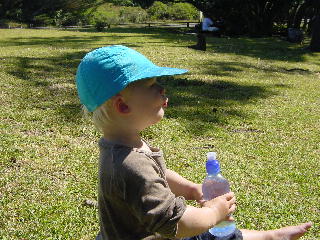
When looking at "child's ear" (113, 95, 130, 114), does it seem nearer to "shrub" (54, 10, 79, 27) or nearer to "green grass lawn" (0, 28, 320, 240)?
"green grass lawn" (0, 28, 320, 240)

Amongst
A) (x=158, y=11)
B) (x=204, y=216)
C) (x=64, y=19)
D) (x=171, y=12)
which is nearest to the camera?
(x=204, y=216)

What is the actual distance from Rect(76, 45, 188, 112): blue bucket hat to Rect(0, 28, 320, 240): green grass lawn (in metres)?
1.71

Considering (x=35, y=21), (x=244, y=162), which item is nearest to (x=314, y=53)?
(x=244, y=162)

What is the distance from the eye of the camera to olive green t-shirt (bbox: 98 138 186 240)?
7.05 feet

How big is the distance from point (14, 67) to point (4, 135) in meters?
5.81

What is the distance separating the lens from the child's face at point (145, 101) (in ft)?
7.51

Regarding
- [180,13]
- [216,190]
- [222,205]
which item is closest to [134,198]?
[222,205]

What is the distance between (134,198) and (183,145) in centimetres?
379

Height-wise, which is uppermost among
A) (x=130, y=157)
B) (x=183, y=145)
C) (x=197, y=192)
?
(x=130, y=157)

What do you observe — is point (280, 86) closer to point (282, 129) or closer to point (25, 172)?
point (282, 129)

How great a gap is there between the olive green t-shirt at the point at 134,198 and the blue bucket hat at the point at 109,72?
26cm

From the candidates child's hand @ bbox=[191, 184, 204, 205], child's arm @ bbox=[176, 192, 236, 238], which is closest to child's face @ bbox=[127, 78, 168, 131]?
child's arm @ bbox=[176, 192, 236, 238]

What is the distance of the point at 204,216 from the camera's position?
2395mm

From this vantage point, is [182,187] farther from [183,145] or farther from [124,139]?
[183,145]
